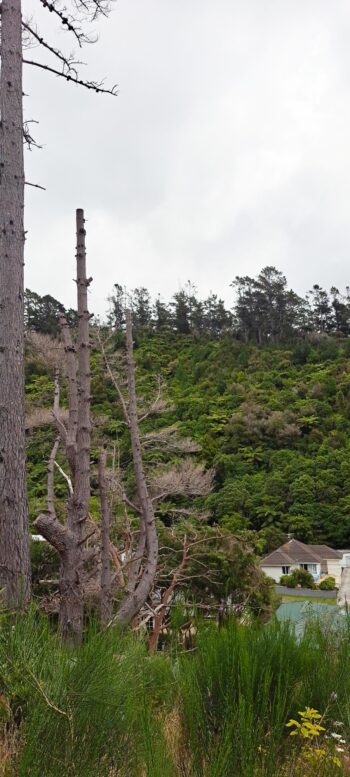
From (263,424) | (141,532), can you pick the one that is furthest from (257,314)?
(141,532)

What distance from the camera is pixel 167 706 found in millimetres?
2432

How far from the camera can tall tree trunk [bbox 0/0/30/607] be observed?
13.9 ft

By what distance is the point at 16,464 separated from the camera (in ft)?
14.6

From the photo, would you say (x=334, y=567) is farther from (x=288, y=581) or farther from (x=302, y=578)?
(x=288, y=581)

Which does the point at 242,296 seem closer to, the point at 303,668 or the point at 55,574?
the point at 55,574

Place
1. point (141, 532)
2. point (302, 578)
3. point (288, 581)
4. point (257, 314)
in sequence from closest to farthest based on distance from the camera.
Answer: point (141, 532), point (302, 578), point (288, 581), point (257, 314)

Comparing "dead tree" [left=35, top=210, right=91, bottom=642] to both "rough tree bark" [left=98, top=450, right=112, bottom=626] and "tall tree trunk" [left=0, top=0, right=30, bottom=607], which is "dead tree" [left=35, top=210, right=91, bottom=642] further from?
"tall tree trunk" [left=0, top=0, right=30, bottom=607]

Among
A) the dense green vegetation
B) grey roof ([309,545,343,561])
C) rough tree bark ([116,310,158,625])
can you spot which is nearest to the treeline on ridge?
the dense green vegetation

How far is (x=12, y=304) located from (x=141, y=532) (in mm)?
3930

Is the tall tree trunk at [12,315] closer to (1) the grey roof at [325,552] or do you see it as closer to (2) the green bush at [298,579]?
(2) the green bush at [298,579]

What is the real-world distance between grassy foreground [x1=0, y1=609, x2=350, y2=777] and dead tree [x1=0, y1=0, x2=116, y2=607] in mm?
1698

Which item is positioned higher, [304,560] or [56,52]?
[56,52]

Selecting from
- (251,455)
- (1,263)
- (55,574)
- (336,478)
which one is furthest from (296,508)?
(1,263)

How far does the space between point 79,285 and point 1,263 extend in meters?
1.02
